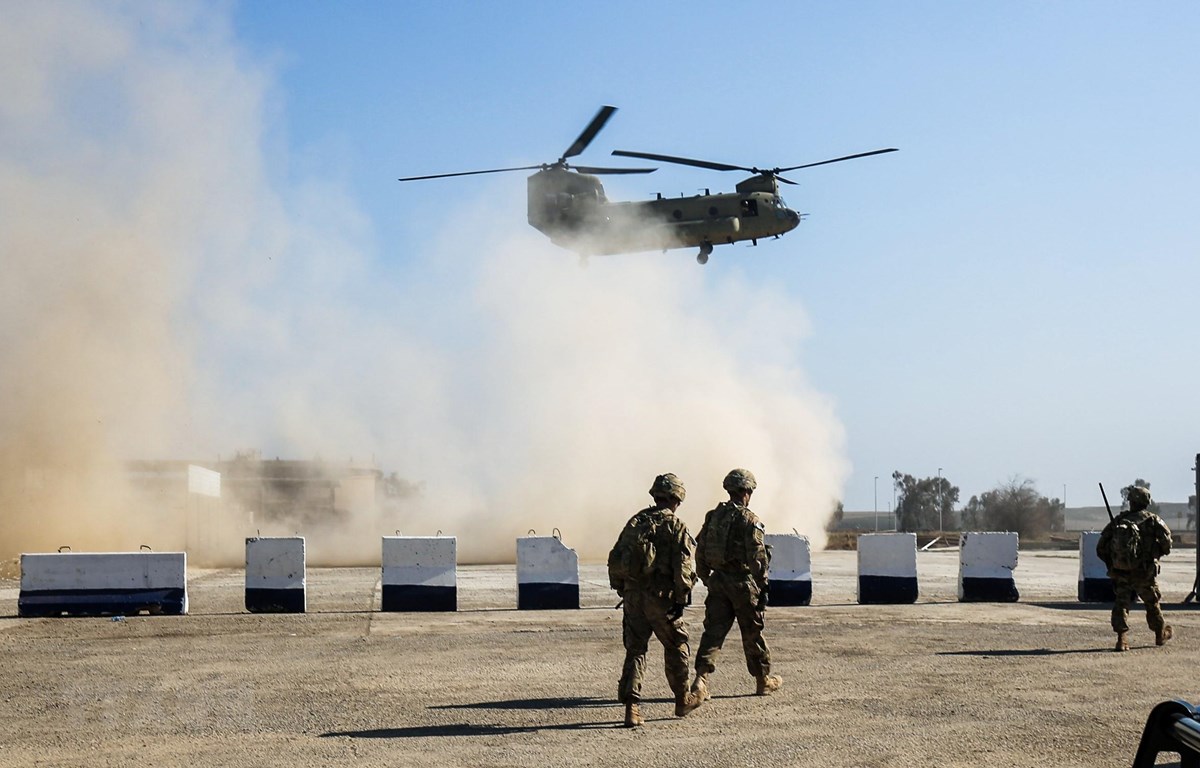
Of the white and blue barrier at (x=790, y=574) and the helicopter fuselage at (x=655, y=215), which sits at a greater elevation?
the helicopter fuselage at (x=655, y=215)

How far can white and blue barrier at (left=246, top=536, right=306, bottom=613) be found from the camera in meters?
17.0

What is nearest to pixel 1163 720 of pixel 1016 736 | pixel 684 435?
pixel 1016 736

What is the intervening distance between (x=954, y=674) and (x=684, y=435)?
3173 cm

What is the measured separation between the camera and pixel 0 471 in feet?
119

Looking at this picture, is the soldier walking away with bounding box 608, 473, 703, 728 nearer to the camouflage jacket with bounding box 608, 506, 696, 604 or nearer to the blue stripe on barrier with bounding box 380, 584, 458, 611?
the camouflage jacket with bounding box 608, 506, 696, 604

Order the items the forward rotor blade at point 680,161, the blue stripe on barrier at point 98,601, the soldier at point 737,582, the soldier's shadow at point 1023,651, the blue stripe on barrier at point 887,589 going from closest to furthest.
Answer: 1. the soldier at point 737,582
2. the soldier's shadow at point 1023,651
3. the blue stripe on barrier at point 98,601
4. the blue stripe on barrier at point 887,589
5. the forward rotor blade at point 680,161

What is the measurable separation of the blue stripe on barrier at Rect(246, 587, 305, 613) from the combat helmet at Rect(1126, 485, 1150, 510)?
1046 cm

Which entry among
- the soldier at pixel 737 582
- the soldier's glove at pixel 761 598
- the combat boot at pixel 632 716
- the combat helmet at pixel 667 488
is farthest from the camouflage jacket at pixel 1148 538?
the combat boot at pixel 632 716

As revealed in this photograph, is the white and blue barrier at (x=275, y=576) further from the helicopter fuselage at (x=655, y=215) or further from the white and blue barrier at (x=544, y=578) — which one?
the helicopter fuselage at (x=655, y=215)

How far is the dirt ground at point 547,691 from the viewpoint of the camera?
7.87 m

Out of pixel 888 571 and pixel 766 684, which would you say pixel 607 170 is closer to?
pixel 888 571

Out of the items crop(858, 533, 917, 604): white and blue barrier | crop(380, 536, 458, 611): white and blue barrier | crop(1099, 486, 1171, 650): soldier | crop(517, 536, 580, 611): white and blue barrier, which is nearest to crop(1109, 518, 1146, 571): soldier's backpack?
crop(1099, 486, 1171, 650): soldier

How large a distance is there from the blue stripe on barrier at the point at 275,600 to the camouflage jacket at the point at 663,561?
8749 mm

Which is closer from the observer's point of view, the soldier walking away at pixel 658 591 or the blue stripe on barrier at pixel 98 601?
the soldier walking away at pixel 658 591
